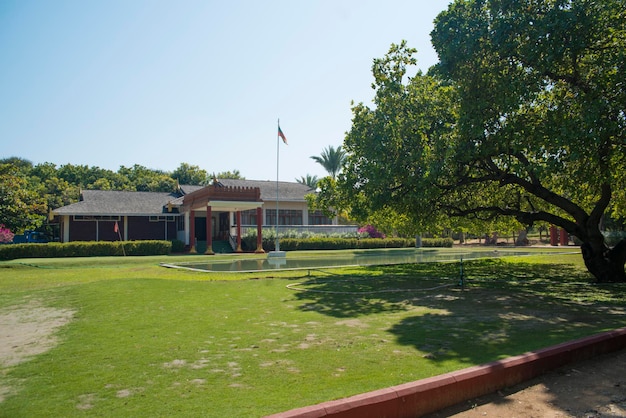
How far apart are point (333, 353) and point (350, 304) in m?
4.58

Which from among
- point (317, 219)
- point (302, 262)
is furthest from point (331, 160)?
point (302, 262)

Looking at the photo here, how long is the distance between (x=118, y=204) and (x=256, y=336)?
37.6m

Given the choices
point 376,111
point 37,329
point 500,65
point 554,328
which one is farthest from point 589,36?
point 37,329

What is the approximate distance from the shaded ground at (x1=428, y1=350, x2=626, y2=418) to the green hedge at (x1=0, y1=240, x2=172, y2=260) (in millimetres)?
31616

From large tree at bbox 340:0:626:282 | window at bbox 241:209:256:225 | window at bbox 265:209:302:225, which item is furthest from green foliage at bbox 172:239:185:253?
large tree at bbox 340:0:626:282

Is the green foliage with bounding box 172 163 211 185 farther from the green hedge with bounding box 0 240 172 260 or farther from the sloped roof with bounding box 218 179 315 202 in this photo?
the green hedge with bounding box 0 240 172 260

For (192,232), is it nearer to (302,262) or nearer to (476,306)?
(302,262)

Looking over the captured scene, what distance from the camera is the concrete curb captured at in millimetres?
4332

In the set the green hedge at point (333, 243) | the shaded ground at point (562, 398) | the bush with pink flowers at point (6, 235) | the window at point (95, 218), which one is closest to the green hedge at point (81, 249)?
the window at point (95, 218)

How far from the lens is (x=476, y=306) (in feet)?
33.8

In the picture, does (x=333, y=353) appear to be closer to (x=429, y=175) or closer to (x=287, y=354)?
(x=287, y=354)

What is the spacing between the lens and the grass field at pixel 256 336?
15.9ft

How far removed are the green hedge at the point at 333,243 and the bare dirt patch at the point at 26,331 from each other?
1075 inches

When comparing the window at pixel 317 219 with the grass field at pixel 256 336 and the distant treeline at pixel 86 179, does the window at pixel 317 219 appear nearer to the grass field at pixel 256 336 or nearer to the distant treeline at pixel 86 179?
the distant treeline at pixel 86 179
